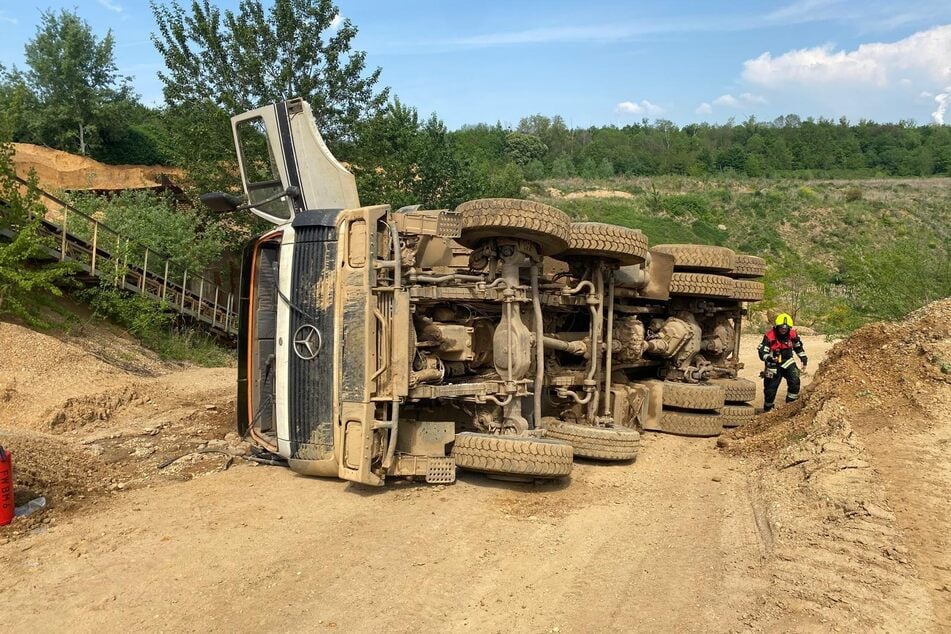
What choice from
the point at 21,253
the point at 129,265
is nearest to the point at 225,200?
the point at 21,253

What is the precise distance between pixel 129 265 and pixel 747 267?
1125cm

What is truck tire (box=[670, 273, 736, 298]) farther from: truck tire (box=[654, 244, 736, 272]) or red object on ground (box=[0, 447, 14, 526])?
red object on ground (box=[0, 447, 14, 526])

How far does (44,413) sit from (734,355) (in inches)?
328

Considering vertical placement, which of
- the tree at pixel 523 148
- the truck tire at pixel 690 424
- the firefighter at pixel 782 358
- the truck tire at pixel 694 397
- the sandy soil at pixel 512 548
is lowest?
the sandy soil at pixel 512 548

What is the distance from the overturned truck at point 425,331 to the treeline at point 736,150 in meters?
55.4

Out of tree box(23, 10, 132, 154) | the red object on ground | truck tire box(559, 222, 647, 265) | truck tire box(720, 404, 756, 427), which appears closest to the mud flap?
the red object on ground

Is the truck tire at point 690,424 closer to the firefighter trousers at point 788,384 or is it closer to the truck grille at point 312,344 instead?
the firefighter trousers at point 788,384

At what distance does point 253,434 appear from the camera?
5.38m

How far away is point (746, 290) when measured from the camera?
8.03 metres

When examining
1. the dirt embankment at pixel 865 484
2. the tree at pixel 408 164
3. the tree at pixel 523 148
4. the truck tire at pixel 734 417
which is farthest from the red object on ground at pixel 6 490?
the tree at pixel 523 148

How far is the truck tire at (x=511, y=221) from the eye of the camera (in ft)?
16.3

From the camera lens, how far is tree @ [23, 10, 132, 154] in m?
31.8

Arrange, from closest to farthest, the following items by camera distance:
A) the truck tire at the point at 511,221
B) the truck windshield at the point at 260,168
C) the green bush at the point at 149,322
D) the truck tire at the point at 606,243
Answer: the truck tire at the point at 511,221 < the truck windshield at the point at 260,168 < the truck tire at the point at 606,243 < the green bush at the point at 149,322

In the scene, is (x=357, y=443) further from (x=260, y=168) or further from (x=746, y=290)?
(x=746, y=290)
